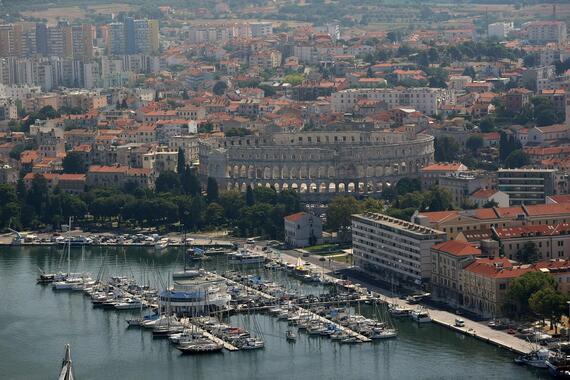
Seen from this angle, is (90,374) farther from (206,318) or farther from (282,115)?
(282,115)

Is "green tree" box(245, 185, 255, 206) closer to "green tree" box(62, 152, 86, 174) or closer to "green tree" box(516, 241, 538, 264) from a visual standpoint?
"green tree" box(62, 152, 86, 174)

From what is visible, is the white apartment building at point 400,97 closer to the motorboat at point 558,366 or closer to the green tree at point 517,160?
the green tree at point 517,160

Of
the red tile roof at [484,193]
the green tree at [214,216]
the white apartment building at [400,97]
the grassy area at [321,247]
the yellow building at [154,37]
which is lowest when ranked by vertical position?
the grassy area at [321,247]

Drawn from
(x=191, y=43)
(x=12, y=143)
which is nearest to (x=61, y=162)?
(x=12, y=143)

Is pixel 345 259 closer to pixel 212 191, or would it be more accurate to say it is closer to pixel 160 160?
pixel 212 191

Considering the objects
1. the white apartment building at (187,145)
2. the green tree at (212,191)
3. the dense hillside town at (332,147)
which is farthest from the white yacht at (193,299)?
the white apartment building at (187,145)
